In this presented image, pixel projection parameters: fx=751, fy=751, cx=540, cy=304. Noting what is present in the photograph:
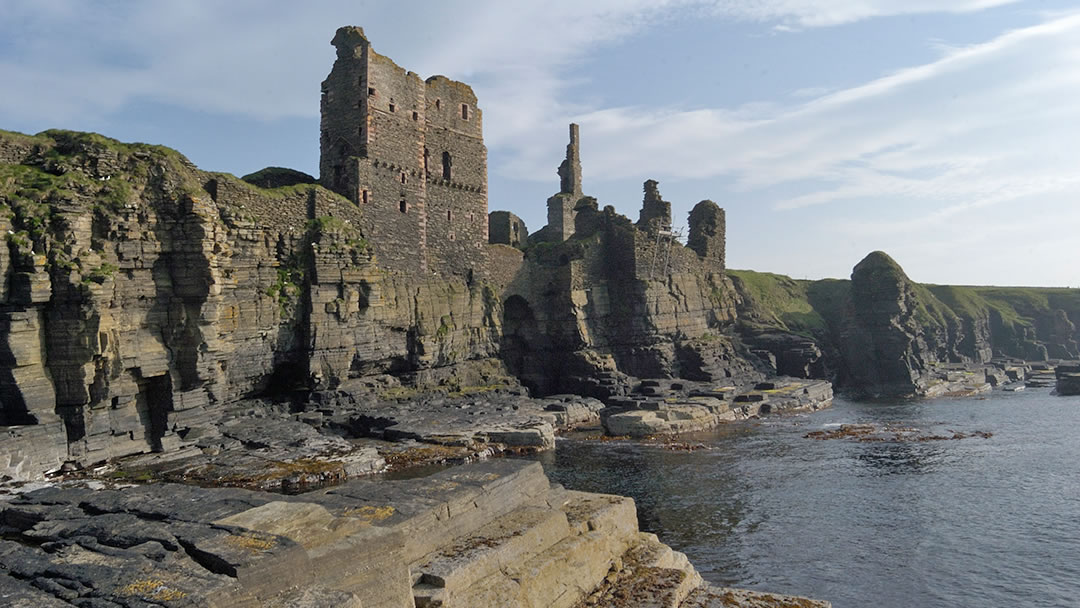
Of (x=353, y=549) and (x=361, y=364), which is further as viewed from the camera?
(x=361, y=364)

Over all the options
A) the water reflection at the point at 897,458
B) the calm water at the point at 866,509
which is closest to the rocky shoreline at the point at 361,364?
the calm water at the point at 866,509

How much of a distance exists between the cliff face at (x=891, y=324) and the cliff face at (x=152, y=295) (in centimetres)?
4913

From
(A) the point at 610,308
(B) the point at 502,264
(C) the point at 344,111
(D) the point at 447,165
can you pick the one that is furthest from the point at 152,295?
(A) the point at 610,308

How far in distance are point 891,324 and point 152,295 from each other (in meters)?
69.7

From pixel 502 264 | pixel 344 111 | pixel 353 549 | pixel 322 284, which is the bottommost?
pixel 353 549

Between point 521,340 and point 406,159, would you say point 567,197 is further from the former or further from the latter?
point 406,159

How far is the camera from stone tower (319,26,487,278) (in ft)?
159

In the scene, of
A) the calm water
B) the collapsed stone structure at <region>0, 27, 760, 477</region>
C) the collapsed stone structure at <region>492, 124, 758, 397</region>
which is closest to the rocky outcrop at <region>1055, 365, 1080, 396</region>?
the calm water

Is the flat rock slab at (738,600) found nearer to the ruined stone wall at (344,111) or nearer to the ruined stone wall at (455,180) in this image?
the ruined stone wall at (344,111)

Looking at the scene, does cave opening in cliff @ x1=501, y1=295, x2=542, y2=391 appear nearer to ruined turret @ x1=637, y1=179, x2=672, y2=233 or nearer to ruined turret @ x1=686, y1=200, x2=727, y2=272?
ruined turret @ x1=637, y1=179, x2=672, y2=233

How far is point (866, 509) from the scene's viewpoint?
96.6 ft

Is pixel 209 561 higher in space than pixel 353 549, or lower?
higher

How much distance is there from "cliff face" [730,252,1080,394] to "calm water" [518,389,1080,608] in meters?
27.5

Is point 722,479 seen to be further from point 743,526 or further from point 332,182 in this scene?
point 332,182
